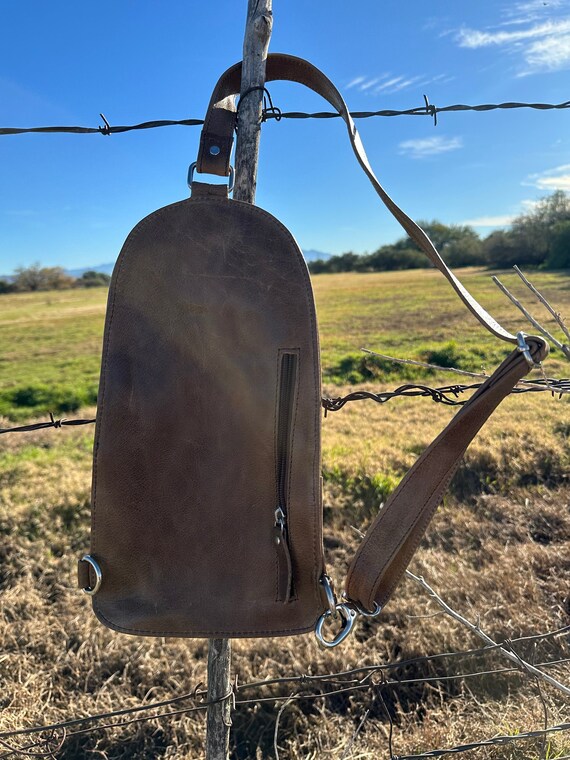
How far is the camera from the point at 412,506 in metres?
1.02

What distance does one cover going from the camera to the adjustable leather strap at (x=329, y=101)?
39.2 inches

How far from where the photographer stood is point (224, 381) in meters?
1.08

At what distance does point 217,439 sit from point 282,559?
0.97 ft

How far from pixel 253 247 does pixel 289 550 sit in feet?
2.15

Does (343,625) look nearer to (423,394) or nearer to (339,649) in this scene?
(423,394)

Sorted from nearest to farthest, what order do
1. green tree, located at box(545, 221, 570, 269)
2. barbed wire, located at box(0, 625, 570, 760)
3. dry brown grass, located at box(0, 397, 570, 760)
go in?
1. barbed wire, located at box(0, 625, 570, 760)
2. dry brown grass, located at box(0, 397, 570, 760)
3. green tree, located at box(545, 221, 570, 269)

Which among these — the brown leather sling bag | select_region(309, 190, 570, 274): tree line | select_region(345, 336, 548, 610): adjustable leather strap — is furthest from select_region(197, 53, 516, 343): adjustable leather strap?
select_region(309, 190, 570, 274): tree line

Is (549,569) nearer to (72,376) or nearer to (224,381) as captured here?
(224,381)

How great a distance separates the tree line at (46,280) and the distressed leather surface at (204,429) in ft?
199

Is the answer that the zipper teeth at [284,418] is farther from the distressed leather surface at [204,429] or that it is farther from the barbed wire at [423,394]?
the barbed wire at [423,394]

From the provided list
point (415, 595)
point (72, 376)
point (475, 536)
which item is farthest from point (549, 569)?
point (72, 376)

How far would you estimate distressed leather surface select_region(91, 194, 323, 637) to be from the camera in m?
1.07

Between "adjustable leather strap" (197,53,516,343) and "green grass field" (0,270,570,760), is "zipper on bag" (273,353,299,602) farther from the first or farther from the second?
"green grass field" (0,270,570,760)

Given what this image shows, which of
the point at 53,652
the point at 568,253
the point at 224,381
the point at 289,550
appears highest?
the point at 568,253
